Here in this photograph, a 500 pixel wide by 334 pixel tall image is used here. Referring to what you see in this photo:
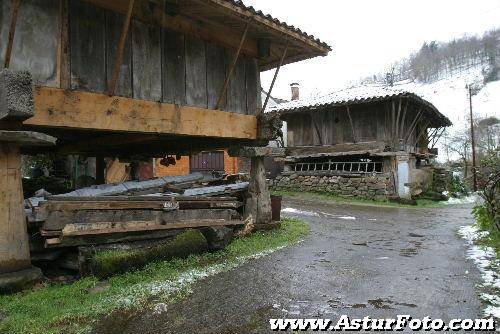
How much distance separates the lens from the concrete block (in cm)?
347

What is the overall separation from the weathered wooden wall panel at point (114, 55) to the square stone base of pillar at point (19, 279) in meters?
2.34

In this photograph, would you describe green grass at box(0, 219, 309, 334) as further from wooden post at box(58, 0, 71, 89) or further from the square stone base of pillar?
wooden post at box(58, 0, 71, 89)

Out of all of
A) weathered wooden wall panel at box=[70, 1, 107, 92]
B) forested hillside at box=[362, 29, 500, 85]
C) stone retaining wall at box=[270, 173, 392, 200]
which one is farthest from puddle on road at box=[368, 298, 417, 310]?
forested hillside at box=[362, 29, 500, 85]

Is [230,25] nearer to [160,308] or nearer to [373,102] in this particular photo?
[160,308]

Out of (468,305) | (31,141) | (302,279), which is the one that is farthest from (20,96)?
(468,305)

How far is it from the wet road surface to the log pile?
1.06 m

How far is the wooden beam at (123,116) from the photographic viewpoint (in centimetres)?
417

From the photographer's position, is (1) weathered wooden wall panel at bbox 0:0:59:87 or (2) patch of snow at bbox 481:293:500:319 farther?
(1) weathered wooden wall panel at bbox 0:0:59:87

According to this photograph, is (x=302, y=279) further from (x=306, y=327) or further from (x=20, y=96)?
(x=20, y=96)

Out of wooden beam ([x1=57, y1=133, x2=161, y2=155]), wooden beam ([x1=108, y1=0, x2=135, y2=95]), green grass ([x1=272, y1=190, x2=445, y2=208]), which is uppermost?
wooden beam ([x1=108, y1=0, x2=135, y2=95])

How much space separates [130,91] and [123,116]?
43cm

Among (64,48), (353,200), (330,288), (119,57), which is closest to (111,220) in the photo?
(119,57)

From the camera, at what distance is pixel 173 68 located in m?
5.66

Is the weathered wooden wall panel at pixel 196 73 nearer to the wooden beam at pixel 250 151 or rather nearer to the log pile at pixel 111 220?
the wooden beam at pixel 250 151
